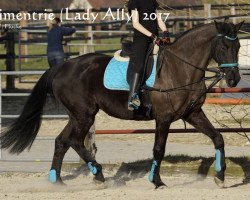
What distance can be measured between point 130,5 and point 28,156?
11.7 feet

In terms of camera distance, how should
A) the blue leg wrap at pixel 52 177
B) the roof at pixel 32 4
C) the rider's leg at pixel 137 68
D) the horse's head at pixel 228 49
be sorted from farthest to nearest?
the roof at pixel 32 4, the blue leg wrap at pixel 52 177, the rider's leg at pixel 137 68, the horse's head at pixel 228 49

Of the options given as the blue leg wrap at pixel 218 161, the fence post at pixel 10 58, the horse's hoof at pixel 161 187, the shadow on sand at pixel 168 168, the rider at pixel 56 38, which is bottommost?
the fence post at pixel 10 58

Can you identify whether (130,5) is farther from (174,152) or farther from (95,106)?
(174,152)

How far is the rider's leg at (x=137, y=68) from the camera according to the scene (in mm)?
8758

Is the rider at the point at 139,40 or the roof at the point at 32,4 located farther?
the roof at the point at 32,4

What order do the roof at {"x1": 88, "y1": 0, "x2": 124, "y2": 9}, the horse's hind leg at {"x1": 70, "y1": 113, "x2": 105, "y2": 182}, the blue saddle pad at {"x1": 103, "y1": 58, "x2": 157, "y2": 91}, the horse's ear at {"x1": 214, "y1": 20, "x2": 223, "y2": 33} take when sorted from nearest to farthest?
the horse's ear at {"x1": 214, "y1": 20, "x2": 223, "y2": 33}, the blue saddle pad at {"x1": 103, "y1": 58, "x2": 157, "y2": 91}, the horse's hind leg at {"x1": 70, "y1": 113, "x2": 105, "y2": 182}, the roof at {"x1": 88, "y1": 0, "x2": 124, "y2": 9}

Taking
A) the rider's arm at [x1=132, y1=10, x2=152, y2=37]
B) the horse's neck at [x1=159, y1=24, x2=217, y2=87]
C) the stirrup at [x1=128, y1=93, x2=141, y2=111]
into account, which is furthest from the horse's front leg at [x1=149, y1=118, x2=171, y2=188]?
the rider's arm at [x1=132, y1=10, x2=152, y2=37]

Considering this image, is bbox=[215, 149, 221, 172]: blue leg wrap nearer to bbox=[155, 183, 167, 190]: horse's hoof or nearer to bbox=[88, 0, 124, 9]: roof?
bbox=[155, 183, 167, 190]: horse's hoof

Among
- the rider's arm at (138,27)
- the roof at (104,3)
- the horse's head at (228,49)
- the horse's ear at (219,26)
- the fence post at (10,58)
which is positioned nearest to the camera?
the horse's head at (228,49)

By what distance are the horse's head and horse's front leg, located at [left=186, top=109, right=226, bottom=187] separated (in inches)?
29.8

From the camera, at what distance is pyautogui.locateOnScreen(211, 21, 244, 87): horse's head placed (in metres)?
8.34

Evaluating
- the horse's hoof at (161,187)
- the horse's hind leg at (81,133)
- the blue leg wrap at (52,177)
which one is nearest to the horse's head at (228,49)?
the horse's hoof at (161,187)

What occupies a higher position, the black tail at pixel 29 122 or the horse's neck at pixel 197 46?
the horse's neck at pixel 197 46

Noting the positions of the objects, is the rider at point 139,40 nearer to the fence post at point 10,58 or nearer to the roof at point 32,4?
the fence post at point 10,58
